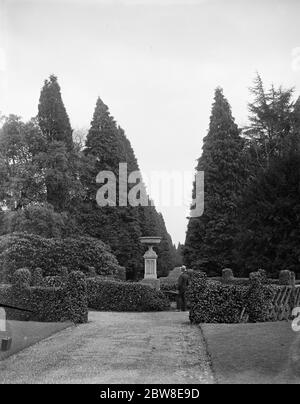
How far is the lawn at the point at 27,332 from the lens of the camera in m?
9.87

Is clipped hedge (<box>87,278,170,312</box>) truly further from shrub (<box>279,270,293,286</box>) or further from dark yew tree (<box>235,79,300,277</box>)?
dark yew tree (<box>235,79,300,277</box>)

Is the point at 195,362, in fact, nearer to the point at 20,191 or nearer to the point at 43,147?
the point at 20,191

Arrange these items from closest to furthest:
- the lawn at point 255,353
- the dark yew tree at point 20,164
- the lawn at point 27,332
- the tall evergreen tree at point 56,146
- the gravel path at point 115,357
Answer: the lawn at point 255,353
the gravel path at point 115,357
the lawn at point 27,332
the dark yew tree at point 20,164
the tall evergreen tree at point 56,146

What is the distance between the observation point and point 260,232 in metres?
24.7

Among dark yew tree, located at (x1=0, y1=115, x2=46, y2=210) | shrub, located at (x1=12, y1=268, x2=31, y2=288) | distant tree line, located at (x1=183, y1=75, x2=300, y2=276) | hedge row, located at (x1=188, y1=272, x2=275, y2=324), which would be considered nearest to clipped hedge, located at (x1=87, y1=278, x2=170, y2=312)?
shrub, located at (x1=12, y1=268, x2=31, y2=288)

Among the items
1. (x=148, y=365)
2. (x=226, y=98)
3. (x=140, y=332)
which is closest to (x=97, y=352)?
(x=148, y=365)

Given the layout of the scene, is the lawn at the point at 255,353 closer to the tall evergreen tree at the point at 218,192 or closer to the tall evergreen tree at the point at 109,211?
the tall evergreen tree at the point at 218,192

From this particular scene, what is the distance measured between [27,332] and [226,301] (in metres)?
5.62

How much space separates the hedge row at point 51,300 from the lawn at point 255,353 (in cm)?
415

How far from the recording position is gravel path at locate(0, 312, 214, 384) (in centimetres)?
717

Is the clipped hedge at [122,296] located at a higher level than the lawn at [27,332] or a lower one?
lower

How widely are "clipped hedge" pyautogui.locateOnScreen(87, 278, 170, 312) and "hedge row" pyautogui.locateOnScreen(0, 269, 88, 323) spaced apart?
429 cm

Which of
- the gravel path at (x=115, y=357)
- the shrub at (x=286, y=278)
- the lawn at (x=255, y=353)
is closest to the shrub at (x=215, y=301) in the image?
the gravel path at (x=115, y=357)

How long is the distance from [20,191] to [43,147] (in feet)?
14.6
